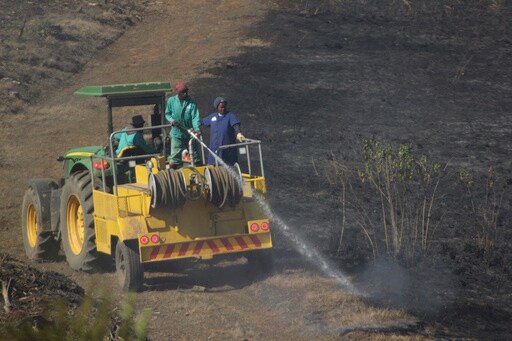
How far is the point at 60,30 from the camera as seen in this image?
30078mm

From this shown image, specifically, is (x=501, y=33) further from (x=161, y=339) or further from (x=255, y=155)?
(x=161, y=339)

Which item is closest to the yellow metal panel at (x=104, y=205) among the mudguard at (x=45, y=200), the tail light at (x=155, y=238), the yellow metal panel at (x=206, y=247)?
the tail light at (x=155, y=238)

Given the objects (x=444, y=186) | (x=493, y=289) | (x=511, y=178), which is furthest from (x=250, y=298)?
(x=511, y=178)

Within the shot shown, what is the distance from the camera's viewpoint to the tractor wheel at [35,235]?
1328 cm

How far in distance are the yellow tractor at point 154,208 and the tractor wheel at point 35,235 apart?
0.65m

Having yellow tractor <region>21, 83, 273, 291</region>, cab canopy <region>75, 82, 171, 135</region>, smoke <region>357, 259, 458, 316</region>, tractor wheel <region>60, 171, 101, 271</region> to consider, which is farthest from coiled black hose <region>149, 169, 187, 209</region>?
smoke <region>357, 259, 458, 316</region>

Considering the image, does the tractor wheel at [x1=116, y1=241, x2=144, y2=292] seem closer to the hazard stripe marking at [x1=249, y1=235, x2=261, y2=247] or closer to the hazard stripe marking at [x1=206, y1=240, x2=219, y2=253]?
the hazard stripe marking at [x1=206, y1=240, x2=219, y2=253]

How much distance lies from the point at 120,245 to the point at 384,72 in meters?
16.2

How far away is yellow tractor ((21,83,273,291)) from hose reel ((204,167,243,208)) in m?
0.01

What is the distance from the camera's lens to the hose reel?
11.0 metres

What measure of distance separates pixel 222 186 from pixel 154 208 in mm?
798

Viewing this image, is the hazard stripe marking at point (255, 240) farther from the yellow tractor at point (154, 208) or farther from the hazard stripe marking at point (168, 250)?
the hazard stripe marking at point (168, 250)

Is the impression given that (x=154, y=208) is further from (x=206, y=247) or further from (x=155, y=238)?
(x=206, y=247)

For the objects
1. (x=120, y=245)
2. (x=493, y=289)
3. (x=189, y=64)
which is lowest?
(x=493, y=289)
